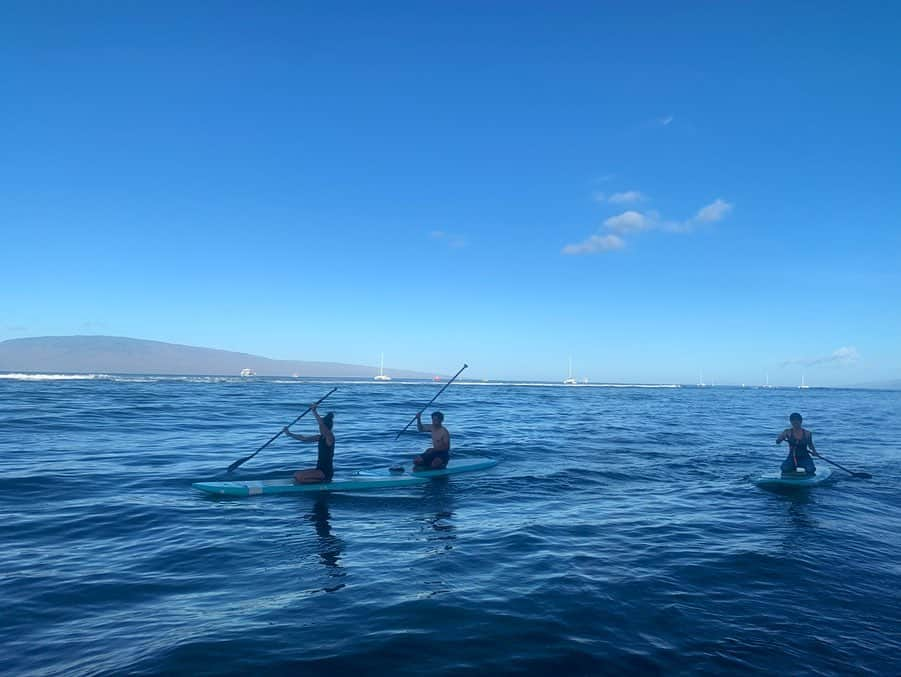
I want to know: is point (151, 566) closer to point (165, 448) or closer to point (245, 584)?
point (245, 584)

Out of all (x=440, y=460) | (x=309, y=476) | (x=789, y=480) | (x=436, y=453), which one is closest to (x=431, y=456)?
(x=436, y=453)

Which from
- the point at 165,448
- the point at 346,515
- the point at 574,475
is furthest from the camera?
the point at 165,448

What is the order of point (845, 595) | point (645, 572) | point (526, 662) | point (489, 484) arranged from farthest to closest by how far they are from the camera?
point (489, 484)
point (645, 572)
point (845, 595)
point (526, 662)

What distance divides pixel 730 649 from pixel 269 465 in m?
17.0

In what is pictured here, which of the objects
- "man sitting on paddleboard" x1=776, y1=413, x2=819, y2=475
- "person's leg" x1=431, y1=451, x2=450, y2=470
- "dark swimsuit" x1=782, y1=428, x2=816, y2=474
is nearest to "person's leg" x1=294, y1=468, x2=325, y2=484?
"person's leg" x1=431, y1=451, x2=450, y2=470

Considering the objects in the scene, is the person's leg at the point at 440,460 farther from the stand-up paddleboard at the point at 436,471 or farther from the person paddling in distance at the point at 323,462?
the person paddling in distance at the point at 323,462

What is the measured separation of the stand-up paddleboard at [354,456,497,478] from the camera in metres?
17.4

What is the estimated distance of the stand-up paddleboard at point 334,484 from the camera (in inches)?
584

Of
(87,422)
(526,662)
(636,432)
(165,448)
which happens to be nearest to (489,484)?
(526,662)

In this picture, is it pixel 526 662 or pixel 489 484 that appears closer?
pixel 526 662

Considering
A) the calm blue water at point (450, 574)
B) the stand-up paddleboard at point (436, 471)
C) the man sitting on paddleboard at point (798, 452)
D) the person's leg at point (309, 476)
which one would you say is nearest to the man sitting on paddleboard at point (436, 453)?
the stand-up paddleboard at point (436, 471)

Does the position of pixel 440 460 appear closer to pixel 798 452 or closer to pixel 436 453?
pixel 436 453

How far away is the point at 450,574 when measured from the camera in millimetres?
9453

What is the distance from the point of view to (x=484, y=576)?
934 centimetres
